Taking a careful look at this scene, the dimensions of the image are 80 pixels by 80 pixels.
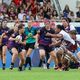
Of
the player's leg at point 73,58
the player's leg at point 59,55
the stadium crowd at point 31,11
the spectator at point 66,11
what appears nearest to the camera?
the player's leg at point 73,58

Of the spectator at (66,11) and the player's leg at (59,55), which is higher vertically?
the spectator at (66,11)

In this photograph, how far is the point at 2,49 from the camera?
26.0 m

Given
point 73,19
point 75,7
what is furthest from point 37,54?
point 75,7

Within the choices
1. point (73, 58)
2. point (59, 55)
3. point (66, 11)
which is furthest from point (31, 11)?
point (73, 58)

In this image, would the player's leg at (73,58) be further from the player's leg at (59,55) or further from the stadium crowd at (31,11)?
the stadium crowd at (31,11)

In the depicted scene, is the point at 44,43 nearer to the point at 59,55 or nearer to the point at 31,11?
the point at 59,55

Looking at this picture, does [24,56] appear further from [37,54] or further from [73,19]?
[73,19]

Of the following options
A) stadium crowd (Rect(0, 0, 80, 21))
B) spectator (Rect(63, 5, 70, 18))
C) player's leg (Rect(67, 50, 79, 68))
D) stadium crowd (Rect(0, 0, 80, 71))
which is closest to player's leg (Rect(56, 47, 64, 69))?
stadium crowd (Rect(0, 0, 80, 71))

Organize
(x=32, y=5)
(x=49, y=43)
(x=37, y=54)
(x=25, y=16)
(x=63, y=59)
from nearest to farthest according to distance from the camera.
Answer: (x=63, y=59)
(x=49, y=43)
(x=37, y=54)
(x=25, y=16)
(x=32, y=5)

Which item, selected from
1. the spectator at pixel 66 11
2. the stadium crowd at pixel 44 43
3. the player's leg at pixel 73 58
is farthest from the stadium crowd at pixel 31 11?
the player's leg at pixel 73 58

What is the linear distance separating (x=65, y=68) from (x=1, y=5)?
10.3 meters

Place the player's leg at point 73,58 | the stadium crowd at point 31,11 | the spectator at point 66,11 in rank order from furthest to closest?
the spectator at point 66,11
the stadium crowd at point 31,11
the player's leg at point 73,58

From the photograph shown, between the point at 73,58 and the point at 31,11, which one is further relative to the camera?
the point at 31,11

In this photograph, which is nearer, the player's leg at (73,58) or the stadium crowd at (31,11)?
the player's leg at (73,58)
